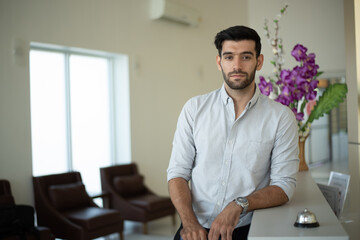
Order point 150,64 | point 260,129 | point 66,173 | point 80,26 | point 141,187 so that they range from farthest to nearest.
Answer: point 150,64, point 141,187, point 80,26, point 66,173, point 260,129

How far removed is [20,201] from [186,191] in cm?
360

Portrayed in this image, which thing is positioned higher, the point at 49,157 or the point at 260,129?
the point at 260,129

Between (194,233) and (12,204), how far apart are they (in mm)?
3053

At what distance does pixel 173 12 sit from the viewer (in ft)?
21.4

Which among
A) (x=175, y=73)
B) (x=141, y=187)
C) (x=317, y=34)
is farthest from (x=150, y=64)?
(x=317, y=34)

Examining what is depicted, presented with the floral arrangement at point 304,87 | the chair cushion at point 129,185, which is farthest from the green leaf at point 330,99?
the chair cushion at point 129,185

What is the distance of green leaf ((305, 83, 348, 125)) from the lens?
7.89ft

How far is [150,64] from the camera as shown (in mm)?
6543

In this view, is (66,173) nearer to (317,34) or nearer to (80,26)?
(80,26)

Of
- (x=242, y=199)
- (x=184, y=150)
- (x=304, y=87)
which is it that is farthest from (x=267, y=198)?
(x=304, y=87)

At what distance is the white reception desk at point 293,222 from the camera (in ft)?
3.89

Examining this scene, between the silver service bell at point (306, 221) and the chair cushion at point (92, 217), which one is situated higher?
the silver service bell at point (306, 221)

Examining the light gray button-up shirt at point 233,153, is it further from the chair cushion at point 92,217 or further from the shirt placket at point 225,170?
the chair cushion at point 92,217

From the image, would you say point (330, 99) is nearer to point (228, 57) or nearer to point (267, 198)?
point (228, 57)
